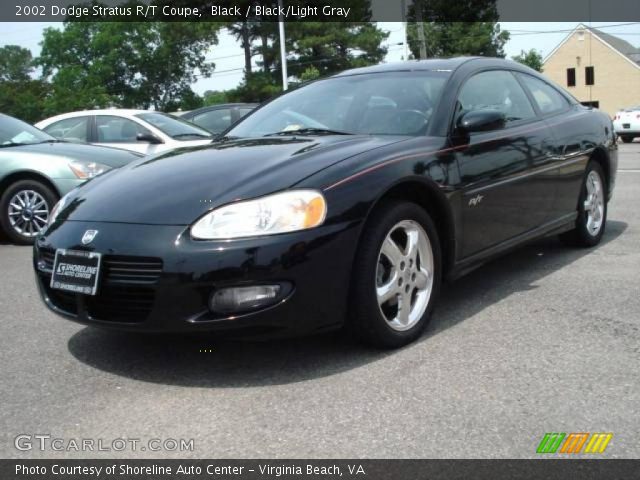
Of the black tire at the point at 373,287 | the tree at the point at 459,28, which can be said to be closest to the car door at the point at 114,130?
the black tire at the point at 373,287

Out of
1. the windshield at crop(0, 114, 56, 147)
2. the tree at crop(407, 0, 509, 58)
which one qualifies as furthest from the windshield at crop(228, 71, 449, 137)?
the tree at crop(407, 0, 509, 58)

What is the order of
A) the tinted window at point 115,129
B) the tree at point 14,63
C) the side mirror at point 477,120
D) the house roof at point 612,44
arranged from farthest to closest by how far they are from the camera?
1. the tree at point 14,63
2. the house roof at point 612,44
3. the tinted window at point 115,129
4. the side mirror at point 477,120

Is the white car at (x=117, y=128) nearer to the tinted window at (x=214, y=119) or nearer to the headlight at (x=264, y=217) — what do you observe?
the tinted window at (x=214, y=119)

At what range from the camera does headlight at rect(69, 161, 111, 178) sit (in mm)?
6965

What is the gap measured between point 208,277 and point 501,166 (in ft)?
6.71

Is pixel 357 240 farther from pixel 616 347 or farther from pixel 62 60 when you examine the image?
pixel 62 60

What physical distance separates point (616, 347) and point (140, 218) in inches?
87.3

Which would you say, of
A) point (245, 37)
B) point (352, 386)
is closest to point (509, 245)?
point (352, 386)

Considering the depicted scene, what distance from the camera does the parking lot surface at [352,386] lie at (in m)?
2.51

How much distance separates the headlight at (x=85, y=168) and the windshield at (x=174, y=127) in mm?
2461

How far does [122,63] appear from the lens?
64.5 metres

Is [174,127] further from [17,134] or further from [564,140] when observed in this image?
[564,140]

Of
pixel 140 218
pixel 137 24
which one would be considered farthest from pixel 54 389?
pixel 137 24

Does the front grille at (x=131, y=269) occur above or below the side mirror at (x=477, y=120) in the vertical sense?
below
